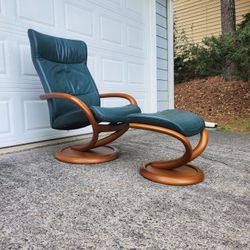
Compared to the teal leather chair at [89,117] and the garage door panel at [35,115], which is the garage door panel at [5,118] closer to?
the garage door panel at [35,115]

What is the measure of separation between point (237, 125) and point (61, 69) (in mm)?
3339

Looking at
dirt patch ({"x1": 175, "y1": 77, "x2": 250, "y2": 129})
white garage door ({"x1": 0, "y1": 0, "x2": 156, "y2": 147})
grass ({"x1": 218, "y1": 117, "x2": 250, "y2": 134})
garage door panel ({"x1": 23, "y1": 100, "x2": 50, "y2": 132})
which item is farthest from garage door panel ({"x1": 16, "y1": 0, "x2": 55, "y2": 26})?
dirt patch ({"x1": 175, "y1": 77, "x2": 250, "y2": 129})

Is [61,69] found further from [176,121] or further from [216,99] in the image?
[216,99]

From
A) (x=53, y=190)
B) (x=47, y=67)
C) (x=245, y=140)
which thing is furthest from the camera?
(x=245, y=140)

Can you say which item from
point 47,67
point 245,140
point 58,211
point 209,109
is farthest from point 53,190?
point 209,109

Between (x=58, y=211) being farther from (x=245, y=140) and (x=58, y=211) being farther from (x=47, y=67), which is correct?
(x=245, y=140)

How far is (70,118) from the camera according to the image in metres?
2.20

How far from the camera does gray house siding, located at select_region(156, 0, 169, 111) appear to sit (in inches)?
178

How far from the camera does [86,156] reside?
2264 millimetres

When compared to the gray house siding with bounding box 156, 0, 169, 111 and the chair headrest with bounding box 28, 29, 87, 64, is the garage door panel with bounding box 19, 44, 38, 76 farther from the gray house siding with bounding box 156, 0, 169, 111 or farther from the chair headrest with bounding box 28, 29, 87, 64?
the gray house siding with bounding box 156, 0, 169, 111

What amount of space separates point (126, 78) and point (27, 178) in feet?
8.07

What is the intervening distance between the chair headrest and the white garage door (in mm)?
433

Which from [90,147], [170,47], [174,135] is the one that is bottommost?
[90,147]

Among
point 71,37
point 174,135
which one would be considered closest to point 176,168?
point 174,135
